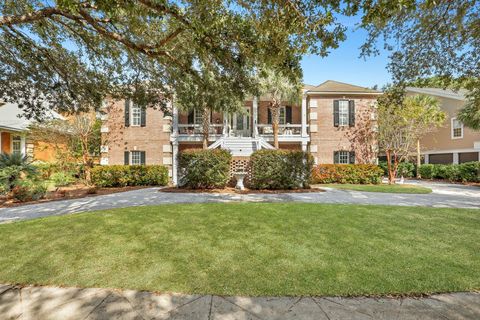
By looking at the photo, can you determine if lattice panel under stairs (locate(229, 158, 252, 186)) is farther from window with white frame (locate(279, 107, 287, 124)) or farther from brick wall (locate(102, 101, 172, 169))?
window with white frame (locate(279, 107, 287, 124))

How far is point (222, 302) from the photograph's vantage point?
114 inches

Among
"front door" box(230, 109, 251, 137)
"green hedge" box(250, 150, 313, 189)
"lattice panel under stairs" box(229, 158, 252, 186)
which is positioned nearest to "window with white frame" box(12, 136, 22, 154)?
"front door" box(230, 109, 251, 137)

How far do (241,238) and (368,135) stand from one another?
17.6m

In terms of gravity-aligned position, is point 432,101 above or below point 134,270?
above

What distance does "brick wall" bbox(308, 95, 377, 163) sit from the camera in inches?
756

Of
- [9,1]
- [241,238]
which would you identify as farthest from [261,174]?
[9,1]

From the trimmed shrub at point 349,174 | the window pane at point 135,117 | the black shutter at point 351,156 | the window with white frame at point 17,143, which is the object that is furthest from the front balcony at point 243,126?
the window with white frame at point 17,143

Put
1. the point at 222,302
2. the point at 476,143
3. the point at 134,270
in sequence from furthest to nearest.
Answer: the point at 476,143 → the point at 134,270 → the point at 222,302

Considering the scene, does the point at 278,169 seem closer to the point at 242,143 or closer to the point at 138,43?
the point at 242,143

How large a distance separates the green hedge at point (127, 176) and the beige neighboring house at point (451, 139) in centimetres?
2327

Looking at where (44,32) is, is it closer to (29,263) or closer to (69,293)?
(29,263)

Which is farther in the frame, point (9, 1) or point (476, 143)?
point (476, 143)

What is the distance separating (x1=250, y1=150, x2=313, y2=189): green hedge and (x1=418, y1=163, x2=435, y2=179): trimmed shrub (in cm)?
1470

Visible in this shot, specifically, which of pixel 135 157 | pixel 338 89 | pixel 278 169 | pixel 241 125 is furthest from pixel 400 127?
pixel 135 157
